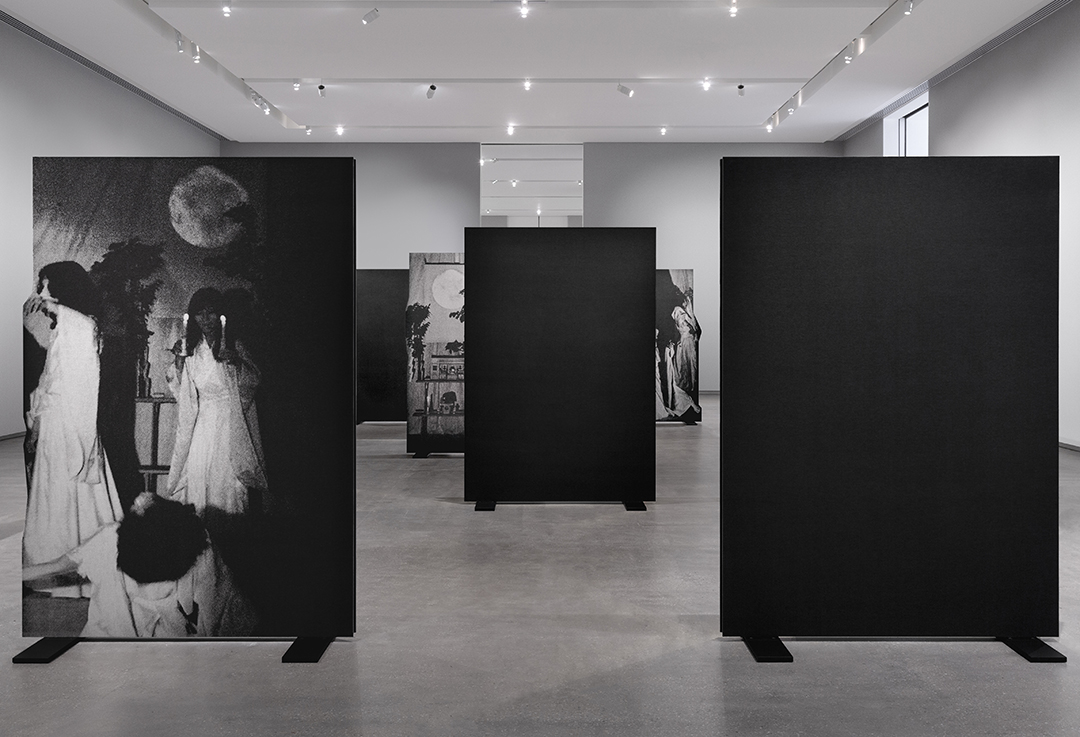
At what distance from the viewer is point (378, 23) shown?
11.8 m

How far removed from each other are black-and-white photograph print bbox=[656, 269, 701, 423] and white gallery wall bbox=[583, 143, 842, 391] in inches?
209

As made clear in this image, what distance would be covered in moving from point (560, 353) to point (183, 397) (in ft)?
12.8

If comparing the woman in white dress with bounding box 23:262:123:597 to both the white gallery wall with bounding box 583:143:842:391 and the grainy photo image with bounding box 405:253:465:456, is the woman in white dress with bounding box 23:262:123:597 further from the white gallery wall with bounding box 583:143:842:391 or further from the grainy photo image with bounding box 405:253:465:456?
the white gallery wall with bounding box 583:143:842:391

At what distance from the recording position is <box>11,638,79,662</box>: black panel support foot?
3869 millimetres

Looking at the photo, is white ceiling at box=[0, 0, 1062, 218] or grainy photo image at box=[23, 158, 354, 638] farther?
white ceiling at box=[0, 0, 1062, 218]

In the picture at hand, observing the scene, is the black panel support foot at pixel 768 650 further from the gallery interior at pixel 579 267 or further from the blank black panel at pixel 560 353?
the blank black panel at pixel 560 353

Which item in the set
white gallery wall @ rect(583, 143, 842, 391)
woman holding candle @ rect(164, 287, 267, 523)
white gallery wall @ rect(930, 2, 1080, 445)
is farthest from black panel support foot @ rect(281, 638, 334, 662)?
Answer: white gallery wall @ rect(583, 143, 842, 391)

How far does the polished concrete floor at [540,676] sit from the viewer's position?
10.7ft

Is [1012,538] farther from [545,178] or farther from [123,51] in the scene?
[545,178]

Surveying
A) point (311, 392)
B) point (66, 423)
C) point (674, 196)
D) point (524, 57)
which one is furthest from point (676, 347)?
point (66, 423)

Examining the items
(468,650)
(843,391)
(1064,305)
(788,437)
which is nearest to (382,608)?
(468,650)

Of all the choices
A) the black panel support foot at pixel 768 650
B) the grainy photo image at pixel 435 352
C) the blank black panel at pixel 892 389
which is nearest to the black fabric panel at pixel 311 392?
the blank black panel at pixel 892 389

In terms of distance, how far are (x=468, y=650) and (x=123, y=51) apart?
12419 mm

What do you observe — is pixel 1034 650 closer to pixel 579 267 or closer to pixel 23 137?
pixel 579 267
